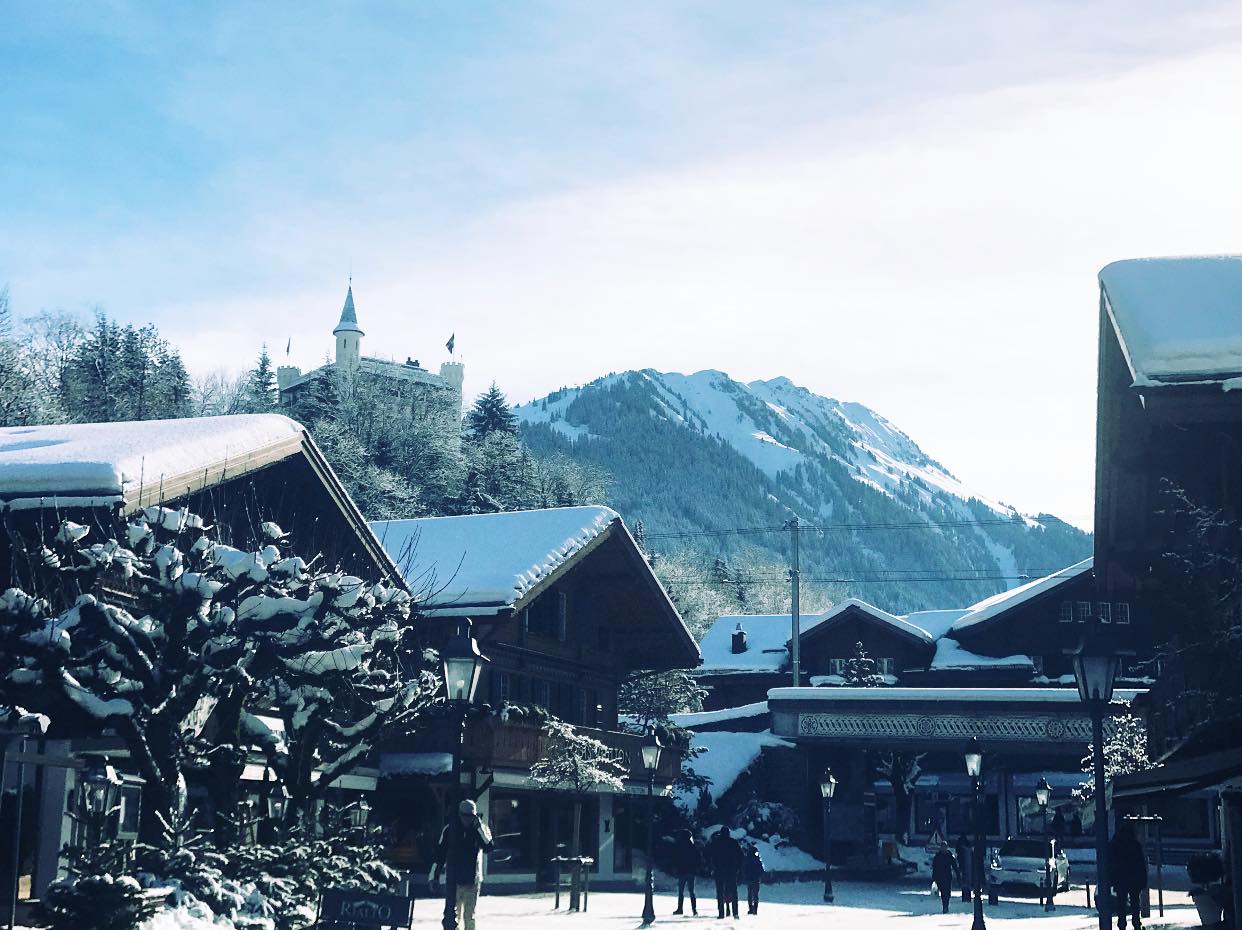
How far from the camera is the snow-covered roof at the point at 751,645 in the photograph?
234 feet

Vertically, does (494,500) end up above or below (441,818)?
above

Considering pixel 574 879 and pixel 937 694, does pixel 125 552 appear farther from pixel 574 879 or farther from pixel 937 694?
pixel 937 694

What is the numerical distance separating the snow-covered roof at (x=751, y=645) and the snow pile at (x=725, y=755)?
18070mm

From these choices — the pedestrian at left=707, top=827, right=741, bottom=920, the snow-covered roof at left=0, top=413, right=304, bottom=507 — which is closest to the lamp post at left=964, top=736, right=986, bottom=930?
the pedestrian at left=707, top=827, right=741, bottom=920

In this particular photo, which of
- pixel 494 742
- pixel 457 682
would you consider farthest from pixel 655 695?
pixel 457 682

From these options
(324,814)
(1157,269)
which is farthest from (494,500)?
(1157,269)

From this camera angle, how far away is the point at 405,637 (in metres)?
33.2

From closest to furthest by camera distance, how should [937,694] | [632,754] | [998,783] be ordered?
[632,754] < [937,694] < [998,783]

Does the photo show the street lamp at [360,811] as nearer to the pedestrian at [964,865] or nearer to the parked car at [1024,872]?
the pedestrian at [964,865]

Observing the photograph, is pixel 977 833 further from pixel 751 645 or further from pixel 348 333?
pixel 348 333

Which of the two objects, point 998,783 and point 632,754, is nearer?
point 632,754

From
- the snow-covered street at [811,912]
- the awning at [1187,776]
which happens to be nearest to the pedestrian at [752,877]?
the snow-covered street at [811,912]

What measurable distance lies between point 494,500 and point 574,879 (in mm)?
49743

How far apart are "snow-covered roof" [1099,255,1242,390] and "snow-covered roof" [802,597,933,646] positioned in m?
48.9
